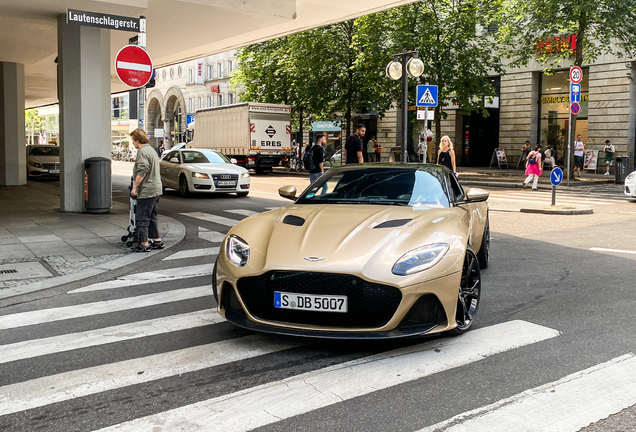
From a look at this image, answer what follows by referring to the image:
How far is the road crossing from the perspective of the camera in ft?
11.1

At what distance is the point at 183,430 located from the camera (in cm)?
324

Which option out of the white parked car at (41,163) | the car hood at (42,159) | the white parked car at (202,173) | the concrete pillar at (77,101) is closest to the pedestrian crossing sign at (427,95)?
the white parked car at (202,173)

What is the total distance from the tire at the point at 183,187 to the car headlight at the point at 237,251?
45.8 ft

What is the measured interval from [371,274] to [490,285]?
9.78ft

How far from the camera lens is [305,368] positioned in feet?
13.6

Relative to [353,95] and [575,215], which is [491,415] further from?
[353,95]

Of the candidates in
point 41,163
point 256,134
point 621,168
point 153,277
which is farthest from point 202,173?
point 621,168

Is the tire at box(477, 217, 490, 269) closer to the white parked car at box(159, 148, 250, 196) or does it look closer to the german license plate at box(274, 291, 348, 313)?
the german license plate at box(274, 291, 348, 313)

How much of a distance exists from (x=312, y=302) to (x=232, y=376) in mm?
702

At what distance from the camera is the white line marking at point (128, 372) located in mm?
3727

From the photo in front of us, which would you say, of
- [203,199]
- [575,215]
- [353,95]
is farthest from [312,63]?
[575,215]

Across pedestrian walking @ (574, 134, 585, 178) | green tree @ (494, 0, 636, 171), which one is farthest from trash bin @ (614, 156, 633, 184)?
pedestrian walking @ (574, 134, 585, 178)

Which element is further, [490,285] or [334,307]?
[490,285]

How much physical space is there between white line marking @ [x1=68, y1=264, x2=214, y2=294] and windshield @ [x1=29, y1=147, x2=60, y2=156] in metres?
22.3
